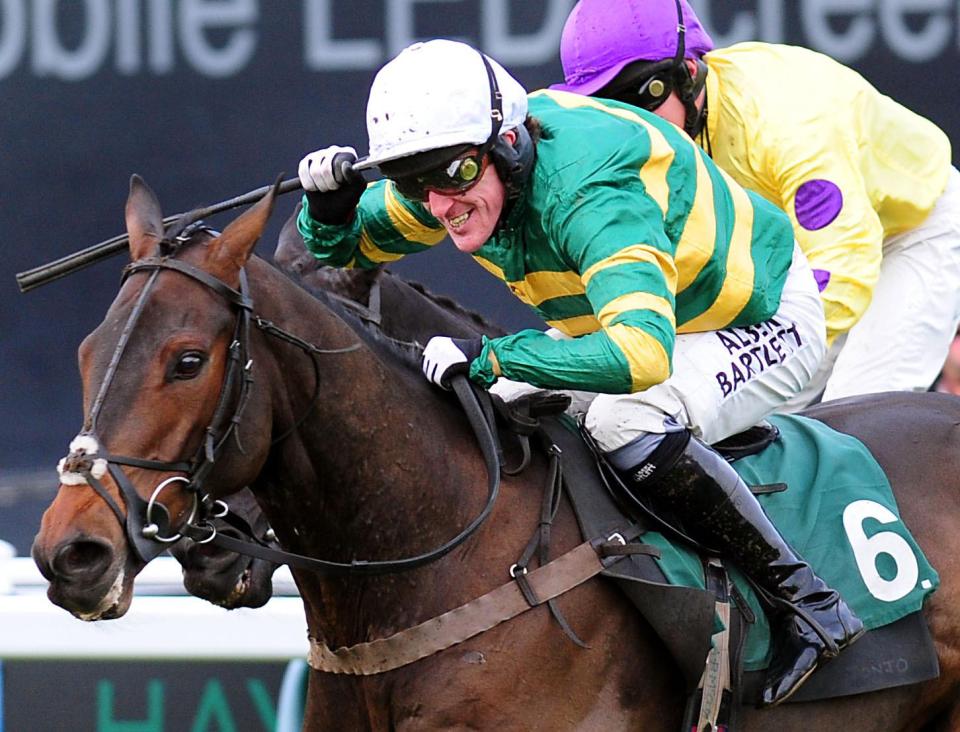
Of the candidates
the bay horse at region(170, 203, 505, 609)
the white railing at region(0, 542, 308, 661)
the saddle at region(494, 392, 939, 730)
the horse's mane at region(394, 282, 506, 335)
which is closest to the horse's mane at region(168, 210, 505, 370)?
the saddle at region(494, 392, 939, 730)

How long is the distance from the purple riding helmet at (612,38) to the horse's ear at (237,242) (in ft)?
4.42

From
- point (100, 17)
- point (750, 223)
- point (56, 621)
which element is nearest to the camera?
point (750, 223)

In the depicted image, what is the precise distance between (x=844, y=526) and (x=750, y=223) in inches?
23.3

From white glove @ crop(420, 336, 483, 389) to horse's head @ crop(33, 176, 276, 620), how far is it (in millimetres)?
367

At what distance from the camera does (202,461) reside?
2.53m

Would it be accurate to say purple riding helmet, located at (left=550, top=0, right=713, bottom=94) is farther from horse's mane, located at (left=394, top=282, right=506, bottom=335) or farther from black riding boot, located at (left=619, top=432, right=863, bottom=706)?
black riding boot, located at (left=619, top=432, right=863, bottom=706)

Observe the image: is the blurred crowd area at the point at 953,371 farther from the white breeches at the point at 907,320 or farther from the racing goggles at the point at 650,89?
the racing goggles at the point at 650,89

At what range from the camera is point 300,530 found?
109 inches

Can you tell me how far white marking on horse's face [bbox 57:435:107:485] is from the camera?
7.95 ft

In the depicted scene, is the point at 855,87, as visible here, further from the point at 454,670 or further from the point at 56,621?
the point at 56,621

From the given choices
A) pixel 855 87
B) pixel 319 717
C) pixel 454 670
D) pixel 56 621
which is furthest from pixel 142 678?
pixel 855 87

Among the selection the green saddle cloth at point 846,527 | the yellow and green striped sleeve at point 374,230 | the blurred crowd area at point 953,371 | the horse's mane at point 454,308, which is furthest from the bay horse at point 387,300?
the blurred crowd area at point 953,371

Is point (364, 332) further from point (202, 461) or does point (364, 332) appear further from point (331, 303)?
point (202, 461)

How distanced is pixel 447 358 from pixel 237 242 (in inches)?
17.4
